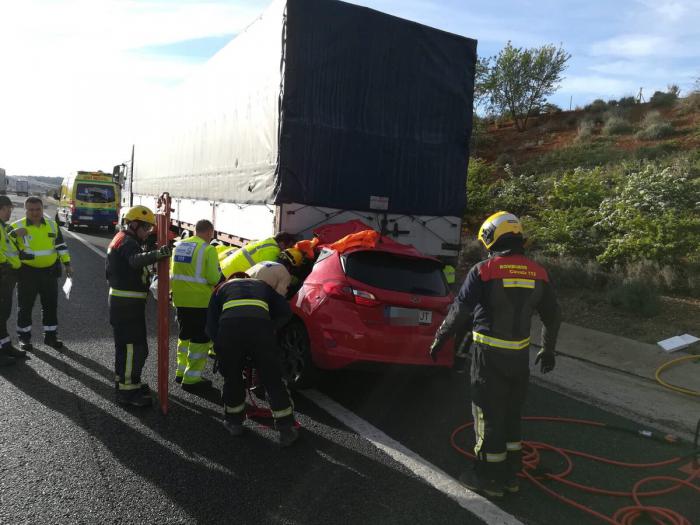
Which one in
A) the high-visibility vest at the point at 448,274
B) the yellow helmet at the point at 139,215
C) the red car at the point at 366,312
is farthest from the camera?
the high-visibility vest at the point at 448,274

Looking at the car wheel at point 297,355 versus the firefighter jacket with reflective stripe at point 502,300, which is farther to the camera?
the car wheel at point 297,355

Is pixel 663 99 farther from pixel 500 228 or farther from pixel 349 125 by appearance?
pixel 500 228

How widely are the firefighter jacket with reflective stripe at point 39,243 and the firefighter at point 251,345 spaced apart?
3409 mm

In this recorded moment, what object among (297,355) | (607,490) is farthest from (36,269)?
(607,490)

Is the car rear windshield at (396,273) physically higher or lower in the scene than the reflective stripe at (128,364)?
higher

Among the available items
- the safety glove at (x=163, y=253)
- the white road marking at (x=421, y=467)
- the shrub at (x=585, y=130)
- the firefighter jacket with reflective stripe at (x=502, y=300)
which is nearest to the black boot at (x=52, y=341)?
the safety glove at (x=163, y=253)

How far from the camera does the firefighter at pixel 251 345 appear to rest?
4.15 meters

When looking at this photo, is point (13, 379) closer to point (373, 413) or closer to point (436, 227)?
point (373, 413)

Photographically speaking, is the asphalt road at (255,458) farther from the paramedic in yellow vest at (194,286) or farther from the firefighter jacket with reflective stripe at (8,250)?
the firefighter jacket with reflective stripe at (8,250)

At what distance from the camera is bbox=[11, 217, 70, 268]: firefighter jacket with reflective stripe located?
254 inches

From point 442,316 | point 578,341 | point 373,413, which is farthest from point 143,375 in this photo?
point 578,341

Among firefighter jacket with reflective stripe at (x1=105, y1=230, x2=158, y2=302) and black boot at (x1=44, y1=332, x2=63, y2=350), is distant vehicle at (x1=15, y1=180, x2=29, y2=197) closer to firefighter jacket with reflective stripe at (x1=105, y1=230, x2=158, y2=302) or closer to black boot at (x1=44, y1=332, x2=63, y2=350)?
black boot at (x1=44, y1=332, x2=63, y2=350)

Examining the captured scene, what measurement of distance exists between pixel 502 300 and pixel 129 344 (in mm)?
3177

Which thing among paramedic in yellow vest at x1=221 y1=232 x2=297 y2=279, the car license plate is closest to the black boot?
paramedic in yellow vest at x1=221 y1=232 x2=297 y2=279
